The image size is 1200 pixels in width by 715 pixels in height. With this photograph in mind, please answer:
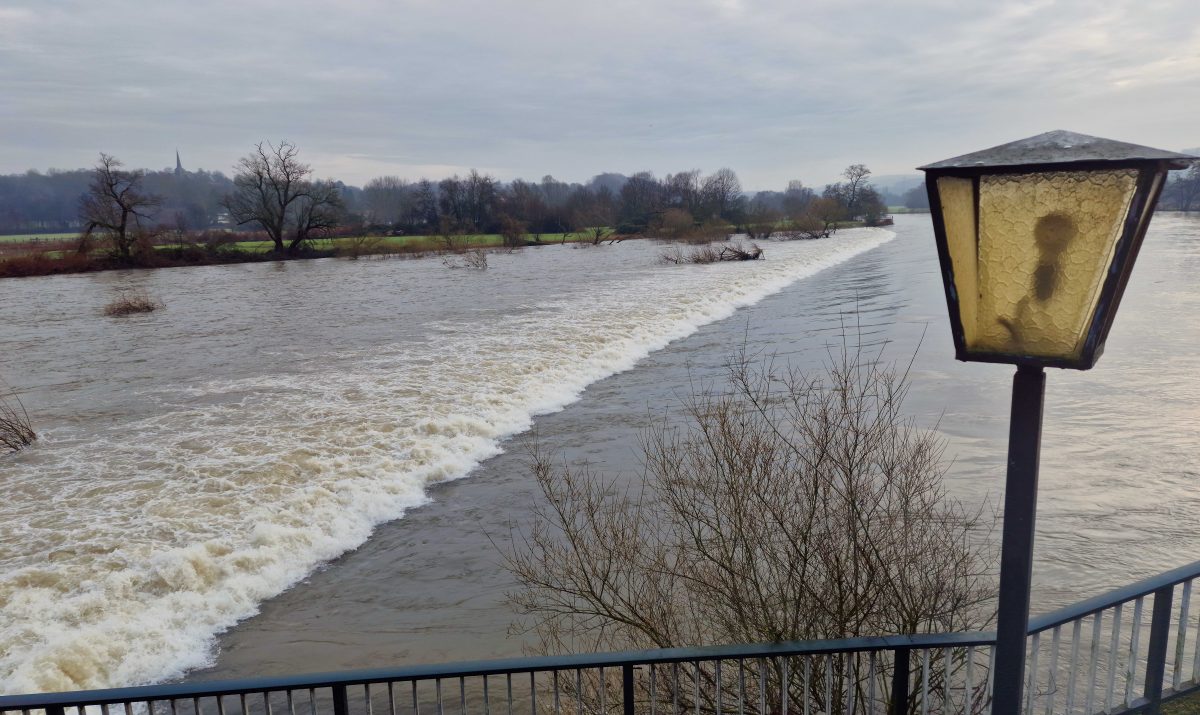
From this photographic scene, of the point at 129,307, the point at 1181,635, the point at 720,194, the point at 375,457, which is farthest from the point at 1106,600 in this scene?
the point at 720,194

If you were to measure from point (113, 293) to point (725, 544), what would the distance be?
49.8 m

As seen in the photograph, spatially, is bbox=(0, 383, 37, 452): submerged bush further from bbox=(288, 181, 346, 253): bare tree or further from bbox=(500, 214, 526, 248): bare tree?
bbox=(500, 214, 526, 248): bare tree

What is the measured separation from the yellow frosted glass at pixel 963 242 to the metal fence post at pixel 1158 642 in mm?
2689

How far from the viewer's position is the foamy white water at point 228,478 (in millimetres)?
9555

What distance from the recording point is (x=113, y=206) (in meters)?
63.2

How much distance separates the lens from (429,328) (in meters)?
31.3

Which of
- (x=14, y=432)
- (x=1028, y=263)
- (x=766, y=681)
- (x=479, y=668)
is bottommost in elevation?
(x=14, y=432)

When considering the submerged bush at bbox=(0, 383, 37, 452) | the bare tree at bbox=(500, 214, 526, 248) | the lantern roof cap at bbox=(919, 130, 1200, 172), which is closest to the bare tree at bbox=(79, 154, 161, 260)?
the bare tree at bbox=(500, 214, 526, 248)

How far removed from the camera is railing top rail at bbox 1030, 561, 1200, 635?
3.88 m

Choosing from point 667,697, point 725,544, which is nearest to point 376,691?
point 667,697

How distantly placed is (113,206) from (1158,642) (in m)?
74.1

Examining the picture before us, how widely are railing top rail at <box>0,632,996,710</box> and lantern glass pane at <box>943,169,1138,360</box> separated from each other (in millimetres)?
1703

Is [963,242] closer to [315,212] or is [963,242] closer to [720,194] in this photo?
[315,212]

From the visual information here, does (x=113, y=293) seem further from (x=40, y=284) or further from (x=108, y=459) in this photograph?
(x=108, y=459)
